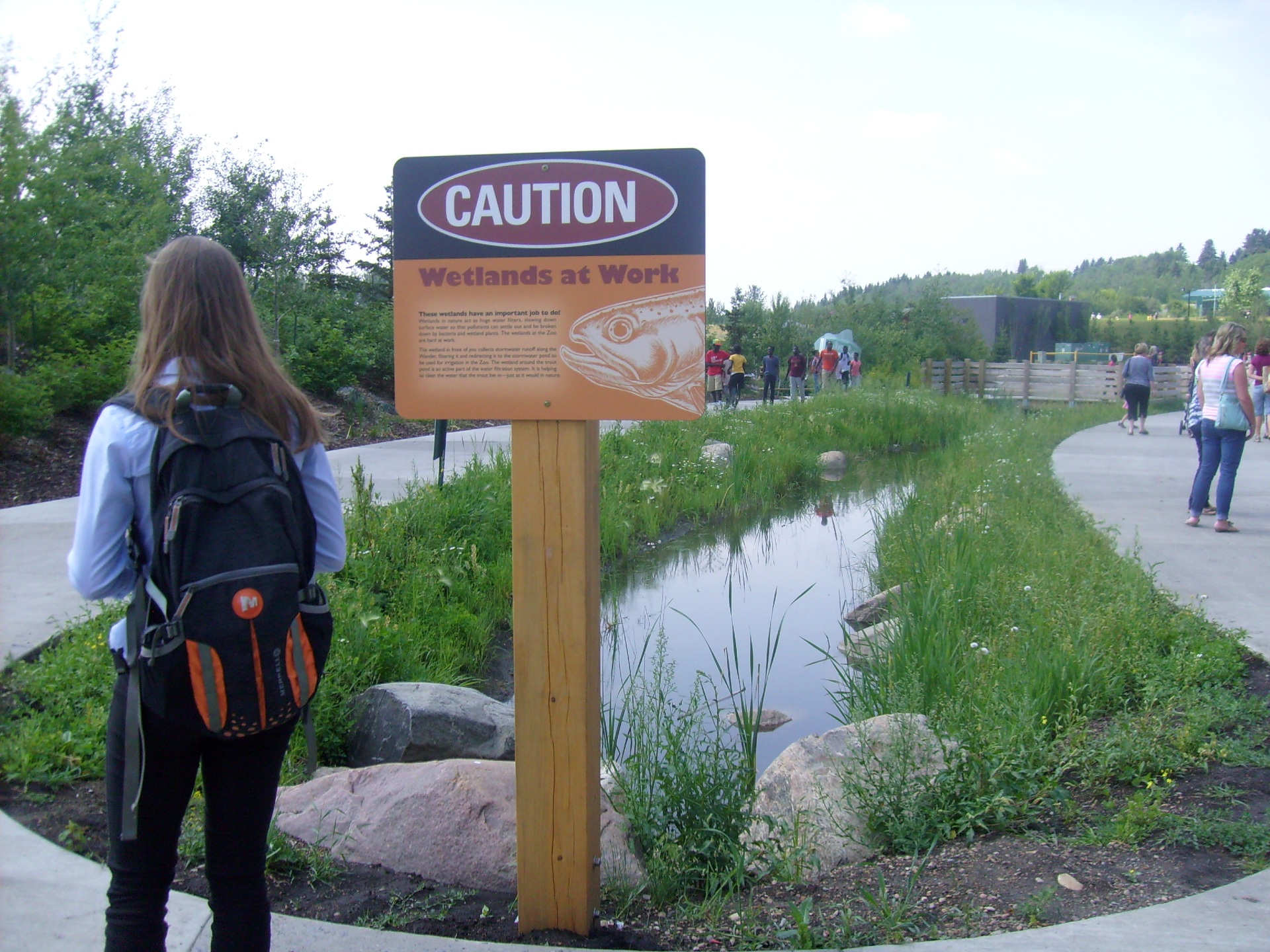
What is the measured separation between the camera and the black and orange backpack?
6.38 feet

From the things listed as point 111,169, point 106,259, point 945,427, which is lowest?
point 945,427

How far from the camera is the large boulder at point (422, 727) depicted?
432 cm

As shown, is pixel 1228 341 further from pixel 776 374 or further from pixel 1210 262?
pixel 1210 262

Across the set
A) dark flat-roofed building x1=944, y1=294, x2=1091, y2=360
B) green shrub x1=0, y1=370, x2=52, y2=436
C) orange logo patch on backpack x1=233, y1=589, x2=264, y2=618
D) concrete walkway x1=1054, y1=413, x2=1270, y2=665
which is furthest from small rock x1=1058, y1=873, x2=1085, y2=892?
dark flat-roofed building x1=944, y1=294, x2=1091, y2=360

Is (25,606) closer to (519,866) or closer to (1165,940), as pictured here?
(519,866)

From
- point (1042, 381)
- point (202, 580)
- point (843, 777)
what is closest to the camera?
point (202, 580)

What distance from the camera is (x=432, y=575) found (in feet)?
22.2

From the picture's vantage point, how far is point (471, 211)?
8.84 feet

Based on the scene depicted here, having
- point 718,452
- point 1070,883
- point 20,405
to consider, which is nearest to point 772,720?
point 1070,883

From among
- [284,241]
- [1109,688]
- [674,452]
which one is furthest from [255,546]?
[284,241]

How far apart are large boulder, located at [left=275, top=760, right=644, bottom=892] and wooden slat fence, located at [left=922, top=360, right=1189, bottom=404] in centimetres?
2867

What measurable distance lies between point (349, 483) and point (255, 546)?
770 cm

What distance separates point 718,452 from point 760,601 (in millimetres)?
5830

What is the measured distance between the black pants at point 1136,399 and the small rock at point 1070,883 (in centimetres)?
1673
